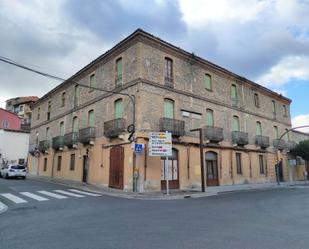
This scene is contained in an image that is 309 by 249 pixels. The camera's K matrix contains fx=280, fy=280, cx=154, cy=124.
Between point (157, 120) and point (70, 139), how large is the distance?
9.61 meters

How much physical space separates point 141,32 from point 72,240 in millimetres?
15459

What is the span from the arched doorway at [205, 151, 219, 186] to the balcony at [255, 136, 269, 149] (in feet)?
21.4

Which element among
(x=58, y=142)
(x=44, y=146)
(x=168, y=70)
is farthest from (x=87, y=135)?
(x=44, y=146)

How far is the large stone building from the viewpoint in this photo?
18.7 m

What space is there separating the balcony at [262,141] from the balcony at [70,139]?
16987 mm

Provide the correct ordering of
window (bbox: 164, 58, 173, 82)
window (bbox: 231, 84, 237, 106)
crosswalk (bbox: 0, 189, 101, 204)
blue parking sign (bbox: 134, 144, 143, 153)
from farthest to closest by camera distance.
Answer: window (bbox: 231, 84, 237, 106) < window (bbox: 164, 58, 173, 82) < blue parking sign (bbox: 134, 144, 143, 153) < crosswalk (bbox: 0, 189, 101, 204)

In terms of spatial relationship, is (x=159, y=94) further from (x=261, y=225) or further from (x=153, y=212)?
(x=261, y=225)

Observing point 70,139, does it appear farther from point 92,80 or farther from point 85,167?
point 92,80

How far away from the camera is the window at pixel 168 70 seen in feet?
66.5

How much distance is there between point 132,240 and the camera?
586cm

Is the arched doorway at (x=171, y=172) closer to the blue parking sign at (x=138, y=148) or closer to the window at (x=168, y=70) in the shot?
the blue parking sign at (x=138, y=148)

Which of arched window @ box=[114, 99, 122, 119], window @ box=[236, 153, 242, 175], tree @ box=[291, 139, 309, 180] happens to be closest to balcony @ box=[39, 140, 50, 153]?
arched window @ box=[114, 99, 122, 119]

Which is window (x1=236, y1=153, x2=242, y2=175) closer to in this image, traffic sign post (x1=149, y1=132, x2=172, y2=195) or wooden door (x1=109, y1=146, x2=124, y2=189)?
traffic sign post (x1=149, y1=132, x2=172, y2=195)

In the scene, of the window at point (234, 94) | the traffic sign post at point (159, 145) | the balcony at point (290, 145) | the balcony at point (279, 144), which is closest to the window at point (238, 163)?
the window at point (234, 94)
